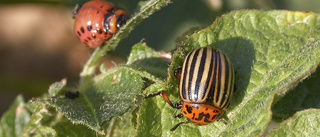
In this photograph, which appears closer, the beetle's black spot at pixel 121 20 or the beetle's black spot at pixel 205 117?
the beetle's black spot at pixel 205 117

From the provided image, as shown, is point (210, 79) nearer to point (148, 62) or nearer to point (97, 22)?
point (148, 62)

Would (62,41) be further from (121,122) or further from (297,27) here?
(297,27)

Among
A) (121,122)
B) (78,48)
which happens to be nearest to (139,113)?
(121,122)

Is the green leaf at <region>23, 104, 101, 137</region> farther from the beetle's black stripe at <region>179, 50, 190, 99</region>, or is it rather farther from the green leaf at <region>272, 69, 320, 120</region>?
the green leaf at <region>272, 69, 320, 120</region>

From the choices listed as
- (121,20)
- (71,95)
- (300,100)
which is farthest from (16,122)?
(300,100)

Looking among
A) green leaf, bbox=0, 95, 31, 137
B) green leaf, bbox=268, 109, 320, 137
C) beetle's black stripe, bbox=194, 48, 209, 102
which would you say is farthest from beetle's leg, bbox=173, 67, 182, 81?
green leaf, bbox=0, 95, 31, 137

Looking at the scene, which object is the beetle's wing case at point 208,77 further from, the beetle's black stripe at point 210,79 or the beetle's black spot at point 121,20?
the beetle's black spot at point 121,20

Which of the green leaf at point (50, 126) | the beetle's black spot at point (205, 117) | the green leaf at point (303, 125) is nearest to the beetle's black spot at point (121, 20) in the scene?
the green leaf at point (50, 126)
